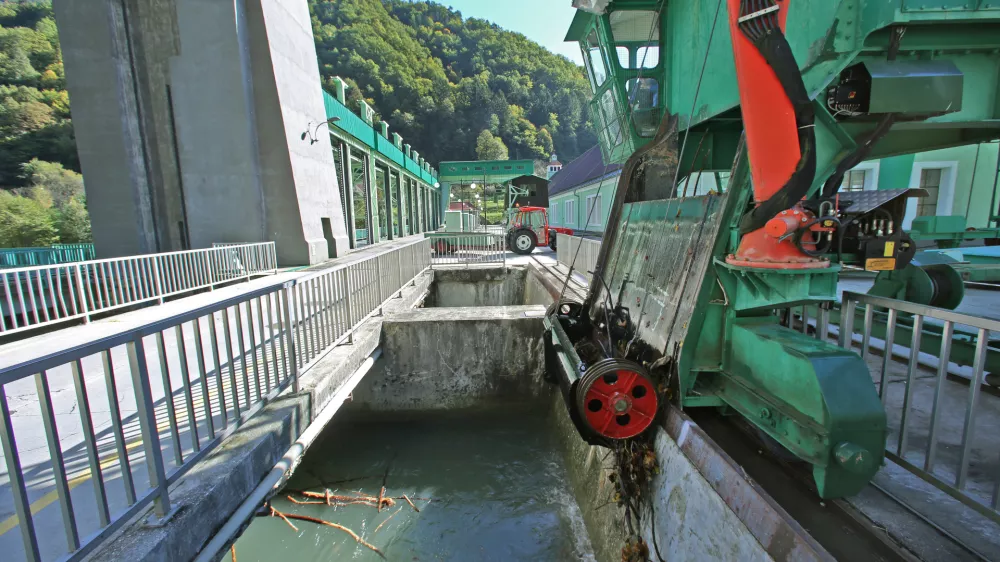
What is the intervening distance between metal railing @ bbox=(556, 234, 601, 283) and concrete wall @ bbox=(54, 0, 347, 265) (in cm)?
819

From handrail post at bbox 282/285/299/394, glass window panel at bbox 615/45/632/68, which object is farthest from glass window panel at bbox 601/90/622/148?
handrail post at bbox 282/285/299/394

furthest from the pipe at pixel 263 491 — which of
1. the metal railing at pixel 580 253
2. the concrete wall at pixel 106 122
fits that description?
the concrete wall at pixel 106 122

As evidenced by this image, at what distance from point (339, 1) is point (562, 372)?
92.3 metres

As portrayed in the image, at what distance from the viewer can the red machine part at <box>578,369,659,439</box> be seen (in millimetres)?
2963

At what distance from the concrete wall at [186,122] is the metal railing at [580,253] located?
26.9ft

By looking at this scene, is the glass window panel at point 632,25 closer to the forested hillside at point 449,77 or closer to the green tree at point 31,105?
the green tree at point 31,105

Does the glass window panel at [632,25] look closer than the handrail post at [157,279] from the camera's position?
Yes

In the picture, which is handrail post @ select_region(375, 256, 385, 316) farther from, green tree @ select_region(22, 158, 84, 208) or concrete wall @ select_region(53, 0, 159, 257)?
green tree @ select_region(22, 158, 84, 208)

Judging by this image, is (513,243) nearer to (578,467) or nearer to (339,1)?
(578,467)

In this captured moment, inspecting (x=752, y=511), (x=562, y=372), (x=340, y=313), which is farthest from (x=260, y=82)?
(x=752, y=511)

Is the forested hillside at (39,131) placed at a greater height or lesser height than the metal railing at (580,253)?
greater

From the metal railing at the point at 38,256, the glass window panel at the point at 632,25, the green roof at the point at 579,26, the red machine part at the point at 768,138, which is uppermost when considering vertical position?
the green roof at the point at 579,26

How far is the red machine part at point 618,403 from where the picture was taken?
9.72 feet

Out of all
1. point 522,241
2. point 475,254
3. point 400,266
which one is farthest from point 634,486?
point 522,241
